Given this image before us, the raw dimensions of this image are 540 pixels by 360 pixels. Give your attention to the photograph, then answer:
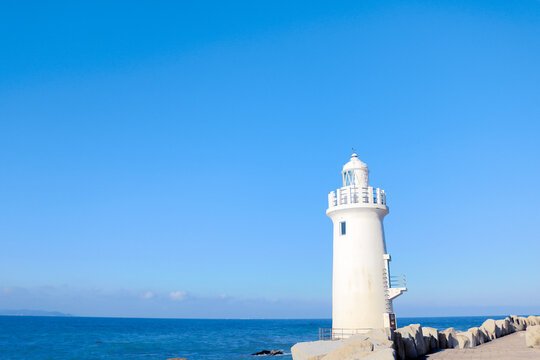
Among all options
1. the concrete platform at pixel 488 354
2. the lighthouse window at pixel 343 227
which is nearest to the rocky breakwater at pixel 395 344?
the concrete platform at pixel 488 354

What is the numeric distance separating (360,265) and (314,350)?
7.98m

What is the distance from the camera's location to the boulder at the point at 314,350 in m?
11.7

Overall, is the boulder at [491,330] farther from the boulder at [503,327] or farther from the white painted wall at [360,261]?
the white painted wall at [360,261]

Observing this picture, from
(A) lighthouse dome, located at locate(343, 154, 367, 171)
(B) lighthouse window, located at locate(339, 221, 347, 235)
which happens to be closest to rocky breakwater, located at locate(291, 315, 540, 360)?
(B) lighthouse window, located at locate(339, 221, 347, 235)

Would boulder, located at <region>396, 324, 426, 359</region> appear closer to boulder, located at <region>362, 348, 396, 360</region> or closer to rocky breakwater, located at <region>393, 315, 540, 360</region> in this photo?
rocky breakwater, located at <region>393, 315, 540, 360</region>

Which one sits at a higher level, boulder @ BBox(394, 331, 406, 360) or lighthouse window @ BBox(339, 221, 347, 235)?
lighthouse window @ BBox(339, 221, 347, 235)

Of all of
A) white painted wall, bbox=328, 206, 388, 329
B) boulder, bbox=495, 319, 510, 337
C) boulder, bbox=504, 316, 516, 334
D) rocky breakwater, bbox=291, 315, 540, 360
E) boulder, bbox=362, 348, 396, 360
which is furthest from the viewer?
boulder, bbox=504, 316, 516, 334

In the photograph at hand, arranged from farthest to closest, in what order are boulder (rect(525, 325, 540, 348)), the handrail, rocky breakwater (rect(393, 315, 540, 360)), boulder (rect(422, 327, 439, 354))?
the handrail
boulder (rect(422, 327, 439, 354))
boulder (rect(525, 325, 540, 348))
rocky breakwater (rect(393, 315, 540, 360))

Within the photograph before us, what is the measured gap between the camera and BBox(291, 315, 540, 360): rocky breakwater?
35.0 ft

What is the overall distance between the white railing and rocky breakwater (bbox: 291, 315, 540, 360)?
6102mm

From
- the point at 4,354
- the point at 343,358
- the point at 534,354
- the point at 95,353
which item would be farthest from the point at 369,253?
the point at 4,354

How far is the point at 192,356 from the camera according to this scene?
133 ft

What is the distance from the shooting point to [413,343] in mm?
12867

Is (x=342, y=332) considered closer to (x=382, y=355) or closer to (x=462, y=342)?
(x=462, y=342)
